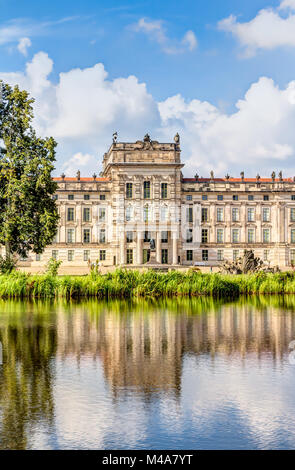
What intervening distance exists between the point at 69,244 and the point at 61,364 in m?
63.7

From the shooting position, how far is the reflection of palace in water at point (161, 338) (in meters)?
11.6

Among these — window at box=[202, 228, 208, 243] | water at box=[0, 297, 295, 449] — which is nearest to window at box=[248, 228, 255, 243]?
window at box=[202, 228, 208, 243]

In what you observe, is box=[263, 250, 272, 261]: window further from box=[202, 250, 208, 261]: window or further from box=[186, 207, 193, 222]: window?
box=[186, 207, 193, 222]: window

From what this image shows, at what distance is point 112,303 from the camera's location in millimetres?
25578

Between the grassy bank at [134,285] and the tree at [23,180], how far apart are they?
17.5ft

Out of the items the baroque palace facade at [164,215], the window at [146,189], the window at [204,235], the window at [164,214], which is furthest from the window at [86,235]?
the window at [204,235]

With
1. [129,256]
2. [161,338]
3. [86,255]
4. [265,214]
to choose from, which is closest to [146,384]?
[161,338]

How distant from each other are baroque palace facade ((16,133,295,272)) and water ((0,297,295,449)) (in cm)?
5532

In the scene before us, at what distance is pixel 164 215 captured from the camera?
74.9m

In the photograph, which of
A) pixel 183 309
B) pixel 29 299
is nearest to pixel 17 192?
pixel 29 299

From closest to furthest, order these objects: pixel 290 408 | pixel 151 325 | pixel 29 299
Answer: pixel 290 408
pixel 151 325
pixel 29 299

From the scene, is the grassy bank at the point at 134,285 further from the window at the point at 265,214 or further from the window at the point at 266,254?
the window at the point at 265,214

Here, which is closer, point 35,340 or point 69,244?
point 35,340

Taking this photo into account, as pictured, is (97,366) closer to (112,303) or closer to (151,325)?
(151,325)
